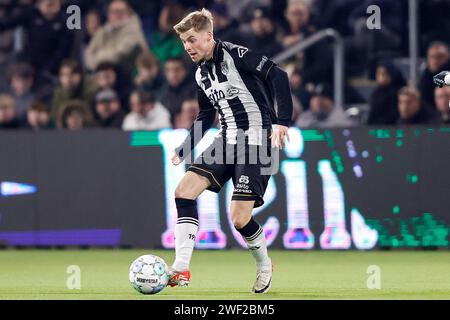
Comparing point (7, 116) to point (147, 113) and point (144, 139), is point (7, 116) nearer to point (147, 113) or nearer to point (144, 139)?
point (147, 113)

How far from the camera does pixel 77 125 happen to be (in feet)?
50.5

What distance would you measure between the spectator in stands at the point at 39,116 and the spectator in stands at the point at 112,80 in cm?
81

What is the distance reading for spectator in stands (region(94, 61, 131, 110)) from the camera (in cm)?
1608

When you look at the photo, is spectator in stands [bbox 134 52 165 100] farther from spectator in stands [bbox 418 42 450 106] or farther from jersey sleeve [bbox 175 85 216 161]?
jersey sleeve [bbox 175 85 216 161]

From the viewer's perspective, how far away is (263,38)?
52.4 ft

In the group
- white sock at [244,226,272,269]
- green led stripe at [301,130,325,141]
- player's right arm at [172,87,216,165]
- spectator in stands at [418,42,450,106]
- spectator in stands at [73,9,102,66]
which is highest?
spectator in stands at [73,9,102,66]

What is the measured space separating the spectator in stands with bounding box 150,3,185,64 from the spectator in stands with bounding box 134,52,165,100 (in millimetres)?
282

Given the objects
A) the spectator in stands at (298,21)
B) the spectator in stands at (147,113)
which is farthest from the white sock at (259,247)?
the spectator in stands at (298,21)

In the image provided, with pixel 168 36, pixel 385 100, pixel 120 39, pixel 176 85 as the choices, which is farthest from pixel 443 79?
pixel 120 39

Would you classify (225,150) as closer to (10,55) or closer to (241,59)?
(241,59)

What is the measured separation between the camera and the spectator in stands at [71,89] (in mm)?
16094

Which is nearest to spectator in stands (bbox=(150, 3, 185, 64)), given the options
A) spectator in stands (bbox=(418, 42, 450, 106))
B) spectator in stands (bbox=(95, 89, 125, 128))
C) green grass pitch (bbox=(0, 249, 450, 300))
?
spectator in stands (bbox=(95, 89, 125, 128))
